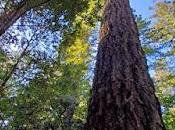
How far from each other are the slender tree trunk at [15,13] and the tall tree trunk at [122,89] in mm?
4249

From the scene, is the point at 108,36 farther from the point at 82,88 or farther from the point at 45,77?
the point at 82,88

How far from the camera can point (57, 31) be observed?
12.8 meters

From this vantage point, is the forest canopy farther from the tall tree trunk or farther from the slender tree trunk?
the tall tree trunk

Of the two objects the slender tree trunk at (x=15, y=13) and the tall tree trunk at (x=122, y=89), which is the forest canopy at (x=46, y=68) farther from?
the tall tree trunk at (x=122, y=89)

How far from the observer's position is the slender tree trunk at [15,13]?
8.69m

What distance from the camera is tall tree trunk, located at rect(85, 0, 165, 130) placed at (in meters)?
3.16

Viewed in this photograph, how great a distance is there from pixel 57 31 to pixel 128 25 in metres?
7.55

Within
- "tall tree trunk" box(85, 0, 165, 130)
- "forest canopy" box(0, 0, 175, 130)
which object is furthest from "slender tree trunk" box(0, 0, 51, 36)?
"tall tree trunk" box(85, 0, 165, 130)

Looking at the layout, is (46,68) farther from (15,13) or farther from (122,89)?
(122,89)

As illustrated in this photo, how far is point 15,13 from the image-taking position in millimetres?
9617

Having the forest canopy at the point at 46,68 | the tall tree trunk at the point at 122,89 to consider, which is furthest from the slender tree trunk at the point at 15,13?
the tall tree trunk at the point at 122,89

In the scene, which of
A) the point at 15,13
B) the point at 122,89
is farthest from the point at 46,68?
the point at 122,89

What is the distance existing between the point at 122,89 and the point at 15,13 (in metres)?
6.81

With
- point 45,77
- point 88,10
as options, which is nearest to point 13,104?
point 45,77
